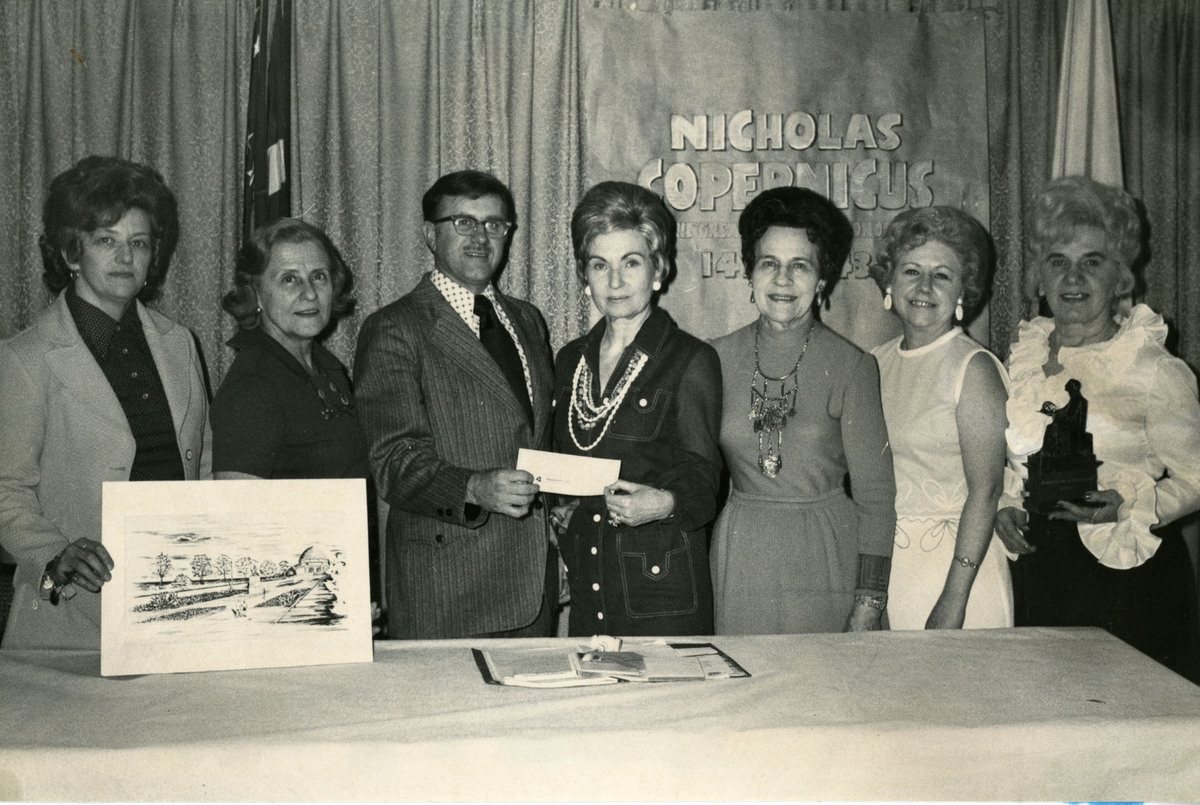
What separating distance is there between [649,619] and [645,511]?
0.31 m

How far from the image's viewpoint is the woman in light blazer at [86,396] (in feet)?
8.20

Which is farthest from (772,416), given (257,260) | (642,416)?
(257,260)

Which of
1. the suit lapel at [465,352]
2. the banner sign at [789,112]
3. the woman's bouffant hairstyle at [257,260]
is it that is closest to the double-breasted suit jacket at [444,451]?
the suit lapel at [465,352]

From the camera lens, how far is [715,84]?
3514mm

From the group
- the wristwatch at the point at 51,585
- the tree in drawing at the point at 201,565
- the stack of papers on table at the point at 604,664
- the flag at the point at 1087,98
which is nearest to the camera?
the stack of papers on table at the point at 604,664

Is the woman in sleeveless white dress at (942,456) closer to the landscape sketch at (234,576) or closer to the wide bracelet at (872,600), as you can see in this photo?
the wide bracelet at (872,600)

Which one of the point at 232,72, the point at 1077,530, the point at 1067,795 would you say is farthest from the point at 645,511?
the point at 232,72

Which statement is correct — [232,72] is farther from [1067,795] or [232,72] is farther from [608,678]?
[1067,795]

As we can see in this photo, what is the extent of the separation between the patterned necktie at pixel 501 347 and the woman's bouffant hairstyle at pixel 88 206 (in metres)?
0.99

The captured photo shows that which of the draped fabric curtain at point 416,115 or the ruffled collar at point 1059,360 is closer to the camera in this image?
the ruffled collar at point 1059,360

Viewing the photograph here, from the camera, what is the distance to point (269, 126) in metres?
3.20

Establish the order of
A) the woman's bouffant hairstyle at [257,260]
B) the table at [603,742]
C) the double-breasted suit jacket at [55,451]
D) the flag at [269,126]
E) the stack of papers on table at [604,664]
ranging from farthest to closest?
the flag at [269,126] → the woman's bouffant hairstyle at [257,260] → the double-breasted suit jacket at [55,451] → the stack of papers on table at [604,664] → the table at [603,742]

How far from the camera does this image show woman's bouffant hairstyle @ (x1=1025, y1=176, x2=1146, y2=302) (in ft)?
9.64

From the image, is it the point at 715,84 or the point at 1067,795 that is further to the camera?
the point at 715,84
